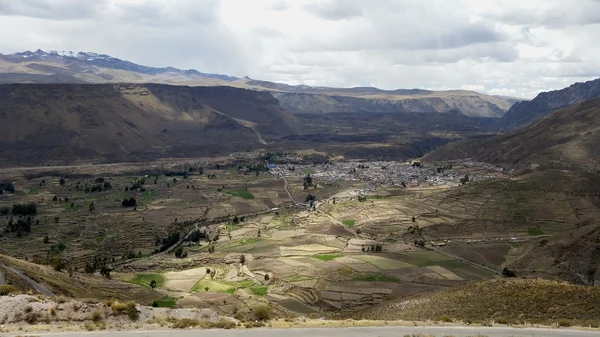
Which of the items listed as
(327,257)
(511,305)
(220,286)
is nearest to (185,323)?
(511,305)

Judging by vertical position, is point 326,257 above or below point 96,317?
below

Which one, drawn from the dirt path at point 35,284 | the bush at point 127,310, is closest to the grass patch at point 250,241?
the dirt path at point 35,284

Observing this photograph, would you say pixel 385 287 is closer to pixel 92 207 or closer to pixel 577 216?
pixel 577 216

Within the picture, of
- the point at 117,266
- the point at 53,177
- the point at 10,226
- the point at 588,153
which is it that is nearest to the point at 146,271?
the point at 117,266

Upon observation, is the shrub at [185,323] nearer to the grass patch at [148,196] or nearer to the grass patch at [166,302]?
the grass patch at [166,302]

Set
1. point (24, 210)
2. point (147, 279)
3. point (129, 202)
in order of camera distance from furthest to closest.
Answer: point (129, 202) < point (24, 210) < point (147, 279)

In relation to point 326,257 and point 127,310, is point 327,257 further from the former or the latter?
point 127,310
